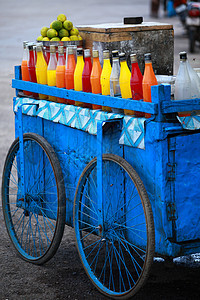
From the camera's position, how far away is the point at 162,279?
4.19 m

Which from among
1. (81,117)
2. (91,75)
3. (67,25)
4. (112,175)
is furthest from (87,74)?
(67,25)

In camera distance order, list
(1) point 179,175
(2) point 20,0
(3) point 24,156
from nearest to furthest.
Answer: (1) point 179,175
(3) point 24,156
(2) point 20,0

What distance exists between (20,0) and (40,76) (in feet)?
94.9

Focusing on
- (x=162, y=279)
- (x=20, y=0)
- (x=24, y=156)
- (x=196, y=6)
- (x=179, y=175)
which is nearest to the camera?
(x=179, y=175)

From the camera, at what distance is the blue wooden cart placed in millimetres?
3400

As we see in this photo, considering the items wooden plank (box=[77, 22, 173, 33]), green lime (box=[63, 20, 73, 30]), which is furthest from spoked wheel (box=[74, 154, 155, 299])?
green lime (box=[63, 20, 73, 30])

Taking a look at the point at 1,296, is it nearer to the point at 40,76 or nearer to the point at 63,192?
the point at 63,192

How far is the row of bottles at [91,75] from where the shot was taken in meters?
3.71

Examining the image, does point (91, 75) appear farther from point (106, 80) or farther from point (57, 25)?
point (57, 25)

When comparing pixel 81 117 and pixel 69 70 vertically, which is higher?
pixel 69 70

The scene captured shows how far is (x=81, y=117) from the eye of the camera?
3986 millimetres

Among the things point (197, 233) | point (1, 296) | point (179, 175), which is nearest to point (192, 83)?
point (179, 175)

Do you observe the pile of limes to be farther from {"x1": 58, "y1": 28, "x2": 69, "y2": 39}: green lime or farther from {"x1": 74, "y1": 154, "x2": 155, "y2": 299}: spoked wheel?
{"x1": 74, "y1": 154, "x2": 155, "y2": 299}: spoked wheel

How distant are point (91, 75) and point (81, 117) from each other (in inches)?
11.2
